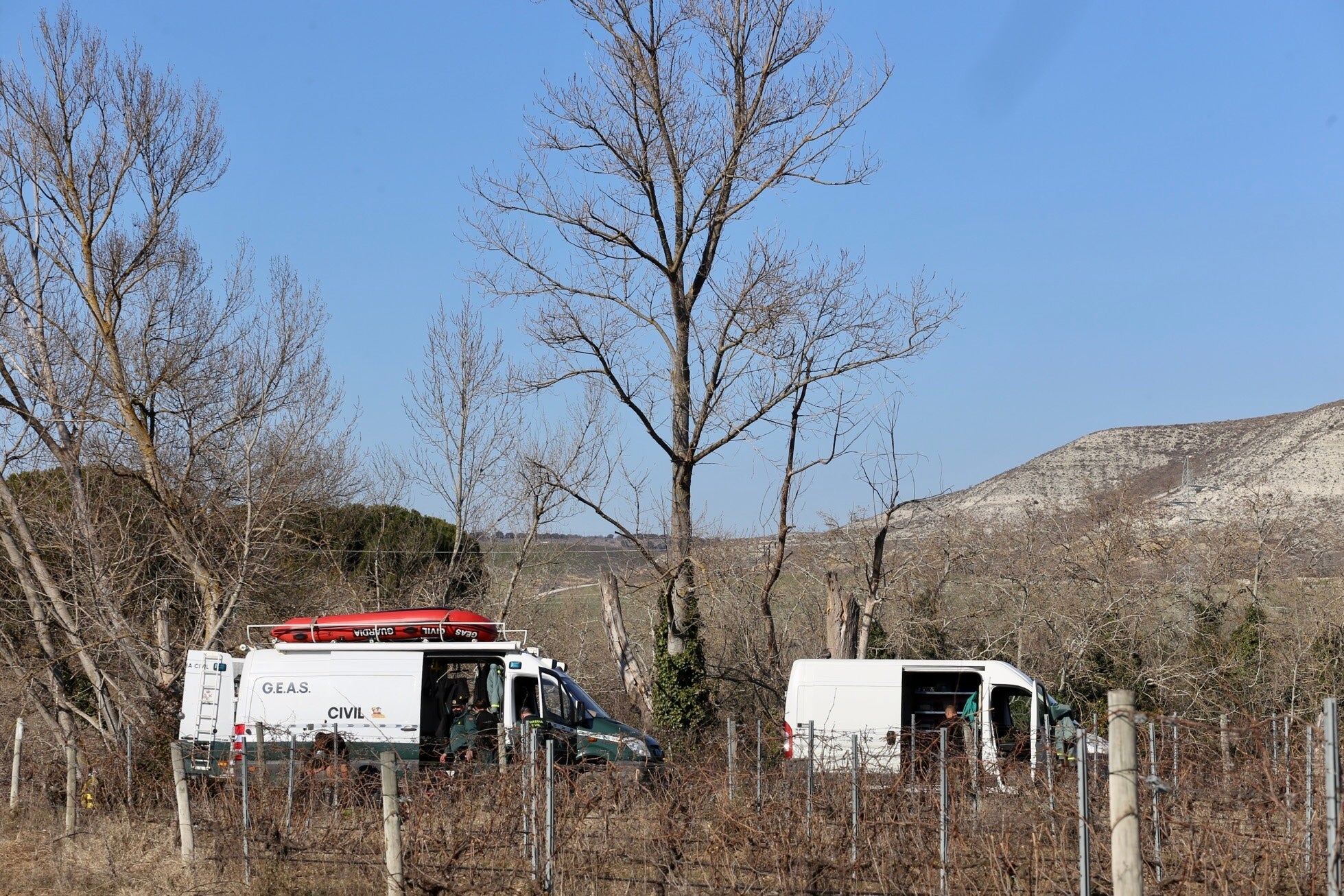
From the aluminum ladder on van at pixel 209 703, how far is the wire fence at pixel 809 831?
27.0 ft

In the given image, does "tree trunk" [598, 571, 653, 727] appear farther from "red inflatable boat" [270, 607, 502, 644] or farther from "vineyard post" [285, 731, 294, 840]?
"vineyard post" [285, 731, 294, 840]

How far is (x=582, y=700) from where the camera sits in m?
19.6

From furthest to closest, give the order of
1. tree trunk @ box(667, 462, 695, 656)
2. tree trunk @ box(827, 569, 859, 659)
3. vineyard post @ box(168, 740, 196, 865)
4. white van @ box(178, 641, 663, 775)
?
tree trunk @ box(667, 462, 695, 656)
tree trunk @ box(827, 569, 859, 659)
white van @ box(178, 641, 663, 775)
vineyard post @ box(168, 740, 196, 865)

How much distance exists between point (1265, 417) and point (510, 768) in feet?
295

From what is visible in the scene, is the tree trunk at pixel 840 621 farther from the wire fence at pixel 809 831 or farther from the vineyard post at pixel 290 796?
the vineyard post at pixel 290 796

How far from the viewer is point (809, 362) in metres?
25.9

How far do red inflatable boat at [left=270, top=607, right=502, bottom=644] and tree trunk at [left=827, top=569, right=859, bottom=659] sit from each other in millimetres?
8389

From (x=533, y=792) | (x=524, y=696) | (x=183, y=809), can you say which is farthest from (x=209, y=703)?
(x=533, y=792)

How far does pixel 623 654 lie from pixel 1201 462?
6679cm

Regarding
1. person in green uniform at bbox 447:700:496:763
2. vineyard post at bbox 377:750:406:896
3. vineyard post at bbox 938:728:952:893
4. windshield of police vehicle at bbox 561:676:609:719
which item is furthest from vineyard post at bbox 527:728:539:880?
windshield of police vehicle at bbox 561:676:609:719

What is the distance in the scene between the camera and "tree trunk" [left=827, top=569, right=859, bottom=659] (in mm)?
25312

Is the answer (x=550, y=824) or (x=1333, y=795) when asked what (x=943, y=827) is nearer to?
(x=550, y=824)

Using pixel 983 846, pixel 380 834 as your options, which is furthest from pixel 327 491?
pixel 983 846

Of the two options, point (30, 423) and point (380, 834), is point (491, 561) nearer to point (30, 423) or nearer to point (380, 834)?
point (30, 423)
